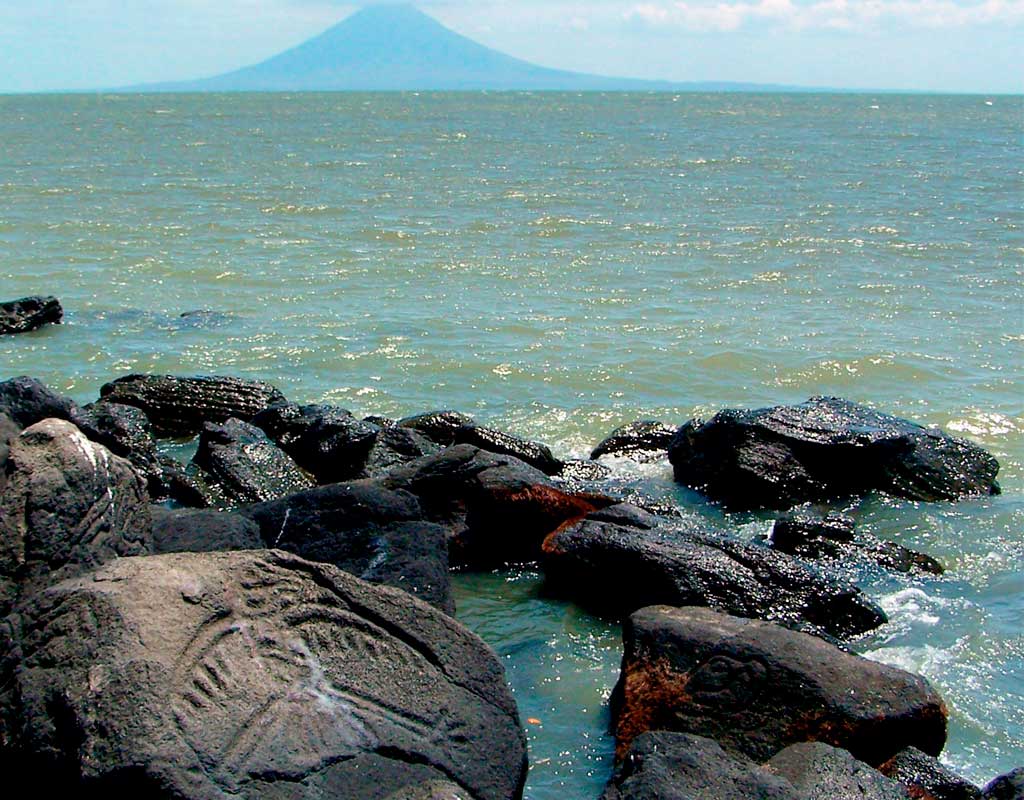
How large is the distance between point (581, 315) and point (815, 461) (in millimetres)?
9069

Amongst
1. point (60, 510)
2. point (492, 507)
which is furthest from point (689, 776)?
point (492, 507)

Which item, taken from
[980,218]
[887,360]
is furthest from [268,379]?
[980,218]

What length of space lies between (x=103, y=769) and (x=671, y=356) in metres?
13.4

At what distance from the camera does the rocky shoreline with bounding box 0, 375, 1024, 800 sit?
188 inches

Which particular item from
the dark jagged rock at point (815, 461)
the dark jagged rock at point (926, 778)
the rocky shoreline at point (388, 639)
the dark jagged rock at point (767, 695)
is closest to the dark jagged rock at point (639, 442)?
the dark jagged rock at point (815, 461)

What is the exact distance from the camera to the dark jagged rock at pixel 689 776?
5.18 metres

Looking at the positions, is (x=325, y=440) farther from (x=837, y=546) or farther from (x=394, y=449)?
(x=837, y=546)

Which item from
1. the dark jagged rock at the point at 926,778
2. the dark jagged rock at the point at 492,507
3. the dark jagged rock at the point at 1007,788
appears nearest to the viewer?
the dark jagged rock at the point at 1007,788

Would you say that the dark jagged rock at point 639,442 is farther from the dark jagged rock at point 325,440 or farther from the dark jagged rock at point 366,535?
the dark jagged rock at point 366,535

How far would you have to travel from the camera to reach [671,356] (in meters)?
17.3

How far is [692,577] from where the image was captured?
8.13 metres

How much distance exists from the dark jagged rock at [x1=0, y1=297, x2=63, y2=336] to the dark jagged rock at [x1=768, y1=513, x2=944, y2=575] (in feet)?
41.2

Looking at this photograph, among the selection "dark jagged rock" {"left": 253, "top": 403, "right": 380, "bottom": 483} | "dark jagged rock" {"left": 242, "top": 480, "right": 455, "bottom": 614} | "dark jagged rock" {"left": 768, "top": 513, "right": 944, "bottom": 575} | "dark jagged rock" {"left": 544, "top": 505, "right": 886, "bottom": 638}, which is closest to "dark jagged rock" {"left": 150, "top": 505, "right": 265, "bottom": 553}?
"dark jagged rock" {"left": 242, "top": 480, "right": 455, "bottom": 614}

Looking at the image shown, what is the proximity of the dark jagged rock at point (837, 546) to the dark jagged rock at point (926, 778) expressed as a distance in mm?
3260
